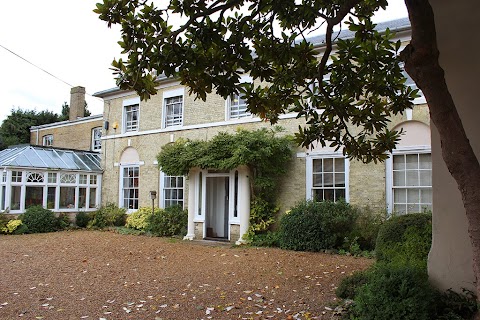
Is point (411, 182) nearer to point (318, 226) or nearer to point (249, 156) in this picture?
point (318, 226)

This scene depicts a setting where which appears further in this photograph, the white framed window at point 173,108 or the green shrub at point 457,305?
the white framed window at point 173,108

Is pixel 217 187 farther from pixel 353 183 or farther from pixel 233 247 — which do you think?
pixel 353 183

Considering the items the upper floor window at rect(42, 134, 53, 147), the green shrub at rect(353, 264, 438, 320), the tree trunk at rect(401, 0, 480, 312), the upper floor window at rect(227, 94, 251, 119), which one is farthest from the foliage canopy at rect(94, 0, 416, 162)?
the upper floor window at rect(42, 134, 53, 147)

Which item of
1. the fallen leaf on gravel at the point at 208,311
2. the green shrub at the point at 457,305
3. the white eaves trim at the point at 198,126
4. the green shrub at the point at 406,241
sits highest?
the white eaves trim at the point at 198,126

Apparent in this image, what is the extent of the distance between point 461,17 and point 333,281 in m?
4.72

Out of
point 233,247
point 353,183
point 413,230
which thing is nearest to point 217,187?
point 233,247

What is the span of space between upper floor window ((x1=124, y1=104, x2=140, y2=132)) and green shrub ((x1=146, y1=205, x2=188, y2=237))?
4.68 metres

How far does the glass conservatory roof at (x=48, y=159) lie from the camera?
50.6ft

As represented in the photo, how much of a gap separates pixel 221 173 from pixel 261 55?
24.7 ft

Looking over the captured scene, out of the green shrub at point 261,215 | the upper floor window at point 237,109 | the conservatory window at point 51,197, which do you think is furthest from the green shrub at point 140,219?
the upper floor window at point 237,109

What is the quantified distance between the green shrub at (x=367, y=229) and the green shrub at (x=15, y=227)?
11984mm

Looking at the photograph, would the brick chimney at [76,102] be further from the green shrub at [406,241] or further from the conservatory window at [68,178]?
the green shrub at [406,241]

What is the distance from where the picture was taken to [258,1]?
5395mm

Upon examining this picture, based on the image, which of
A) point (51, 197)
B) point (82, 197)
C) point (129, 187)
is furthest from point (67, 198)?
point (129, 187)
